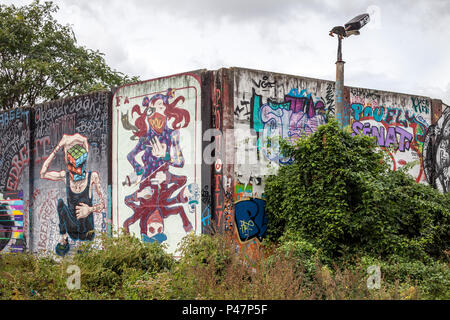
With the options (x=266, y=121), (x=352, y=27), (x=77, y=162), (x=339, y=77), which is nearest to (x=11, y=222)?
(x=77, y=162)

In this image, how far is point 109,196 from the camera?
12.4 metres

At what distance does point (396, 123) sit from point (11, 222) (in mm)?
12699

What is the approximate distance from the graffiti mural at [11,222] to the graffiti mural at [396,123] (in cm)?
1084

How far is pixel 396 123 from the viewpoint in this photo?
13812 mm

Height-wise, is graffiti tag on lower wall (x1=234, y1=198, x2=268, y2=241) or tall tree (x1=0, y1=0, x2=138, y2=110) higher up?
tall tree (x1=0, y1=0, x2=138, y2=110)

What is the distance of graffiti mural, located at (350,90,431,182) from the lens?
1311 centimetres

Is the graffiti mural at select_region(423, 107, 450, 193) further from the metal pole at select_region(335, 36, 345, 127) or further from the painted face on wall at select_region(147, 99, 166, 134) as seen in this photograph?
the painted face on wall at select_region(147, 99, 166, 134)

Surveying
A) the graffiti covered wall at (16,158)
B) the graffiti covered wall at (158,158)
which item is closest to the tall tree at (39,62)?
the graffiti covered wall at (16,158)

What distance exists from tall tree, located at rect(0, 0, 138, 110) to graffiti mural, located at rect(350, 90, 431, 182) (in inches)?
469

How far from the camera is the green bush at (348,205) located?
9.41 m

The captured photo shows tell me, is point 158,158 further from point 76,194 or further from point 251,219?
point 76,194

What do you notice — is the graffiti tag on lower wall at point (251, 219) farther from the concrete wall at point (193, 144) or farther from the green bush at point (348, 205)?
the green bush at point (348, 205)

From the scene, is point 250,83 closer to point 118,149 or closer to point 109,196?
point 118,149

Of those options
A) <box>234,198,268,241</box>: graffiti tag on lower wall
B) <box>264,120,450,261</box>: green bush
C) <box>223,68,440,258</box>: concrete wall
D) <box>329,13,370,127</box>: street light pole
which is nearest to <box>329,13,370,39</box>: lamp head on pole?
<box>329,13,370,127</box>: street light pole
